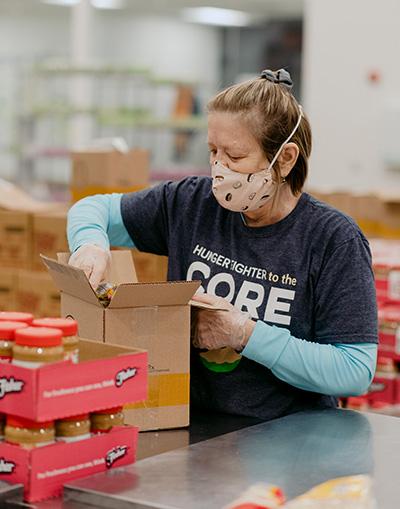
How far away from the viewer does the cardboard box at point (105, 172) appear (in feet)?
16.3

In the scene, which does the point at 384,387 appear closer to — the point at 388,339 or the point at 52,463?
the point at 388,339

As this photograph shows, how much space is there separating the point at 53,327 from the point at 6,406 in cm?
16

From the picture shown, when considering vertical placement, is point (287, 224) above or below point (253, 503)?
above

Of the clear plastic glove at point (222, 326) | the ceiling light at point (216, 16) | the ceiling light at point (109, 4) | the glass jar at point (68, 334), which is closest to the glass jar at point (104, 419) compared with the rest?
the glass jar at point (68, 334)

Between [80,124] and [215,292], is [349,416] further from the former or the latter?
[80,124]

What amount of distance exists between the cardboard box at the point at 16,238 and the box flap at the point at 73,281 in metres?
2.57

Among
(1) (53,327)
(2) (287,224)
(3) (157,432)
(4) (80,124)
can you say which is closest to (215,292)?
(2) (287,224)

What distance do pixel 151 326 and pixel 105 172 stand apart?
289 centimetres

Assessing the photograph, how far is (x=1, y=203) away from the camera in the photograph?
493 centimetres

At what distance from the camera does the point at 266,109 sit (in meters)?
2.37

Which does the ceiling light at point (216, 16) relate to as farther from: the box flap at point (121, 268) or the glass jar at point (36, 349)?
the glass jar at point (36, 349)

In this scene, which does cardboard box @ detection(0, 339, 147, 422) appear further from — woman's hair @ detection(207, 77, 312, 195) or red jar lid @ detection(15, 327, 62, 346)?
woman's hair @ detection(207, 77, 312, 195)

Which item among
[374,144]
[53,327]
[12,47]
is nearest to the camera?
[53,327]

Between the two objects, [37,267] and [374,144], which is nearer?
[37,267]
